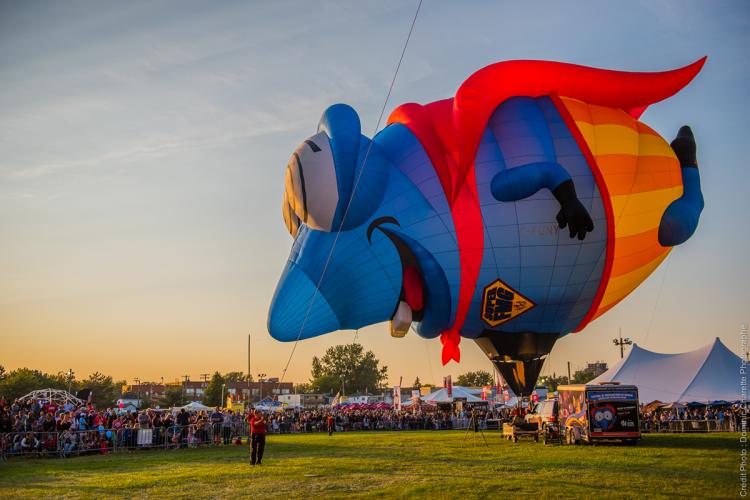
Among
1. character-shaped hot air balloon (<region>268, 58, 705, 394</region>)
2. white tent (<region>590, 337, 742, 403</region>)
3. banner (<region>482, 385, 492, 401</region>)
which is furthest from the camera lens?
banner (<region>482, 385, 492, 401</region>)

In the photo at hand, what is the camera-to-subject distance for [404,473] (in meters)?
11.5

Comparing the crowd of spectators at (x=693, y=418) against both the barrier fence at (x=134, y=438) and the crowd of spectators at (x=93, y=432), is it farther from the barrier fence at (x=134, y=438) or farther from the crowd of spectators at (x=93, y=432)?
the crowd of spectators at (x=93, y=432)

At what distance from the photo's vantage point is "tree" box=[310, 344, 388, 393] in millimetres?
96625

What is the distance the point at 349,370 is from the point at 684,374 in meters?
73.6

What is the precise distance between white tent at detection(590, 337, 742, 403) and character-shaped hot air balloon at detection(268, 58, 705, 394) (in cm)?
952

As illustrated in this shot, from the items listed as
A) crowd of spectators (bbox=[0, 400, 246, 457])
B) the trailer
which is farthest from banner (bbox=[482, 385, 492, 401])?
the trailer

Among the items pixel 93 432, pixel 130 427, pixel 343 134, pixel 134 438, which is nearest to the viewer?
pixel 343 134

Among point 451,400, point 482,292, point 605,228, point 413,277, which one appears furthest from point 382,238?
point 451,400

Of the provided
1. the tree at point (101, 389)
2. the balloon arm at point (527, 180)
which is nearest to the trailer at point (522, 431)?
the balloon arm at point (527, 180)

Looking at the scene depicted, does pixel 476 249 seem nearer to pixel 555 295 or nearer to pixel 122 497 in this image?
pixel 555 295

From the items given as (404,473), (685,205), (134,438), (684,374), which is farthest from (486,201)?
(684,374)

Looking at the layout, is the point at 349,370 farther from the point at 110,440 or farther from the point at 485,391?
the point at 110,440

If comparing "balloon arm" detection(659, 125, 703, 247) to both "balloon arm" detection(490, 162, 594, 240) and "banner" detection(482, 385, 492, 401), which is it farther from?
"banner" detection(482, 385, 492, 401)

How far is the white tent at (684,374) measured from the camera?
26328mm
